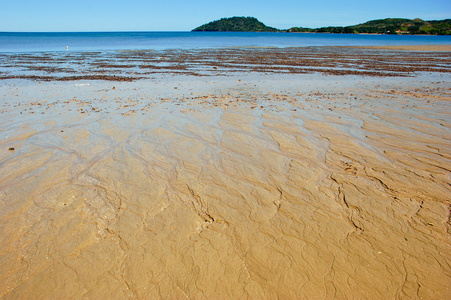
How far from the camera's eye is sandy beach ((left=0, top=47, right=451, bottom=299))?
266 centimetres

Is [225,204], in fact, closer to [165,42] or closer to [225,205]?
[225,205]

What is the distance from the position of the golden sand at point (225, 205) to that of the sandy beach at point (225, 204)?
2 cm

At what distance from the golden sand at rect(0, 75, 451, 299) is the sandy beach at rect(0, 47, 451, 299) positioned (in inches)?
0.8

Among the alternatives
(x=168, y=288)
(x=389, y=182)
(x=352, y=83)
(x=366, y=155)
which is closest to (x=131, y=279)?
(x=168, y=288)

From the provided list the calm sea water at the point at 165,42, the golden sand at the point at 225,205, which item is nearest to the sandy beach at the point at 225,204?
the golden sand at the point at 225,205

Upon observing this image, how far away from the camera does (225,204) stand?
3850 mm

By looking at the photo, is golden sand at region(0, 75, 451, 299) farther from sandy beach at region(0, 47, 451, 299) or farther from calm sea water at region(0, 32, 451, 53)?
calm sea water at region(0, 32, 451, 53)

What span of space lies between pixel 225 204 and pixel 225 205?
0.09 ft

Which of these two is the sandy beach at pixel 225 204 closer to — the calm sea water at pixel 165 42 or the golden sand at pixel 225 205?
the golden sand at pixel 225 205

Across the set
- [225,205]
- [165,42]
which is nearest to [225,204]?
[225,205]

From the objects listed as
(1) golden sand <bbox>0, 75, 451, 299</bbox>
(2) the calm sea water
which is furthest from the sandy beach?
(2) the calm sea water

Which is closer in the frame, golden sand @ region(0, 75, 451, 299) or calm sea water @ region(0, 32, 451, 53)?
golden sand @ region(0, 75, 451, 299)

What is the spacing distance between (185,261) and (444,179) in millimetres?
4395

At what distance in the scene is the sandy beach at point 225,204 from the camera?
2664mm
